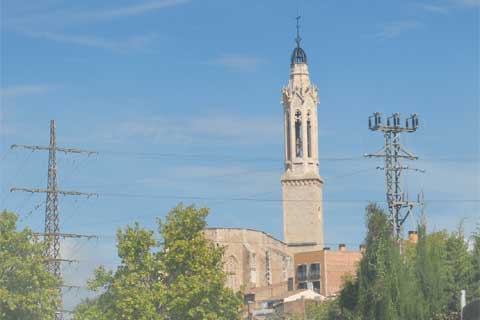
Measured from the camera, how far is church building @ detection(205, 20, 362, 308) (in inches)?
6555

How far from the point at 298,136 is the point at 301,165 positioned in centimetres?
398

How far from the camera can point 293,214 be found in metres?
168

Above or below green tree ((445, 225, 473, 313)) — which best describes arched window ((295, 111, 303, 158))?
above

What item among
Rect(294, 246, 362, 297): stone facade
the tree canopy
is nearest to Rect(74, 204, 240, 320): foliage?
the tree canopy

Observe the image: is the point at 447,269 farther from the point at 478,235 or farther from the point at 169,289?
the point at 169,289

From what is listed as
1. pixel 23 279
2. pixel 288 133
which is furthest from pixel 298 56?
pixel 23 279

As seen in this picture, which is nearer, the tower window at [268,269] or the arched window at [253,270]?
the arched window at [253,270]

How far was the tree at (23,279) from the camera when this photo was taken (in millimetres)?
78562

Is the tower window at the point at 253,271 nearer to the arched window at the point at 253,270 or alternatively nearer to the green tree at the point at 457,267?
the arched window at the point at 253,270

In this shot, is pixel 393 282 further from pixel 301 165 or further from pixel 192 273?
pixel 301 165

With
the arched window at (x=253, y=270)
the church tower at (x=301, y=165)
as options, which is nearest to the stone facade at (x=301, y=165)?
the church tower at (x=301, y=165)

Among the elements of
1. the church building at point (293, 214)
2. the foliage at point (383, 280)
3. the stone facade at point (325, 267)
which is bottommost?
the foliage at point (383, 280)

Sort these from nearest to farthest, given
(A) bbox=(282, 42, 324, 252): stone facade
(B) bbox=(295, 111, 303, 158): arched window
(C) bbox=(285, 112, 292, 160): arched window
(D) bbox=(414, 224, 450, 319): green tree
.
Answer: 1. (D) bbox=(414, 224, 450, 319): green tree
2. (A) bbox=(282, 42, 324, 252): stone facade
3. (C) bbox=(285, 112, 292, 160): arched window
4. (B) bbox=(295, 111, 303, 158): arched window

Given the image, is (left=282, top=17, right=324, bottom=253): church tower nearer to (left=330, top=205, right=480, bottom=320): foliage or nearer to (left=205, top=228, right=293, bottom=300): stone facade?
(left=205, top=228, right=293, bottom=300): stone facade
